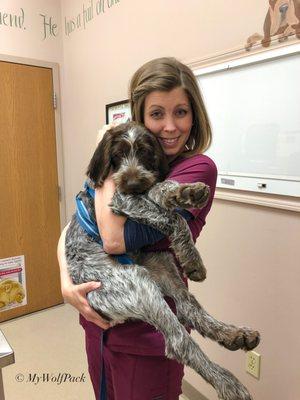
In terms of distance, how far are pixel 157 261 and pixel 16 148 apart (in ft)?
8.16

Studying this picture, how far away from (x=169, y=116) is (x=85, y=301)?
707 mm

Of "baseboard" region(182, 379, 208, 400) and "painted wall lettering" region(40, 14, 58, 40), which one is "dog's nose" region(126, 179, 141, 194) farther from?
"painted wall lettering" region(40, 14, 58, 40)

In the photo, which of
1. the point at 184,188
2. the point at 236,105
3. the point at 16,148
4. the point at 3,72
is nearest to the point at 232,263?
the point at 236,105

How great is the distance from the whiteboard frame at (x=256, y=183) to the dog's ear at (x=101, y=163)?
793mm

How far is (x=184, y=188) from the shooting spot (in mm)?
1093

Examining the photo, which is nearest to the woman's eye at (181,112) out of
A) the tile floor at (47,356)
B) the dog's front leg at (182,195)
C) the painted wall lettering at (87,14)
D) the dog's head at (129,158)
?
the dog's head at (129,158)

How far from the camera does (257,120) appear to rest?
1.67m

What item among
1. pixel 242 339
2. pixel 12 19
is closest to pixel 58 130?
pixel 12 19

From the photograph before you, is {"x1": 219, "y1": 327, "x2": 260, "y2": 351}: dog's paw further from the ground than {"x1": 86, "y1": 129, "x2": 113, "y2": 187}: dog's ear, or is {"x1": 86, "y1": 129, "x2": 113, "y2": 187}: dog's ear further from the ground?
{"x1": 86, "y1": 129, "x2": 113, "y2": 187}: dog's ear

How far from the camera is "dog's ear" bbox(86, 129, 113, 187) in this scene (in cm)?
129

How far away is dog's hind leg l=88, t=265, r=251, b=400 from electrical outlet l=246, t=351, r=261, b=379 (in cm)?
77

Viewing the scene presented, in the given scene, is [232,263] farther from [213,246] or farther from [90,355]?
[90,355]

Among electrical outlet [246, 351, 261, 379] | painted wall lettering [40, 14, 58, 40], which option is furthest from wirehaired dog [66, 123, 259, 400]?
painted wall lettering [40, 14, 58, 40]

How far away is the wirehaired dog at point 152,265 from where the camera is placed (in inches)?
42.6
